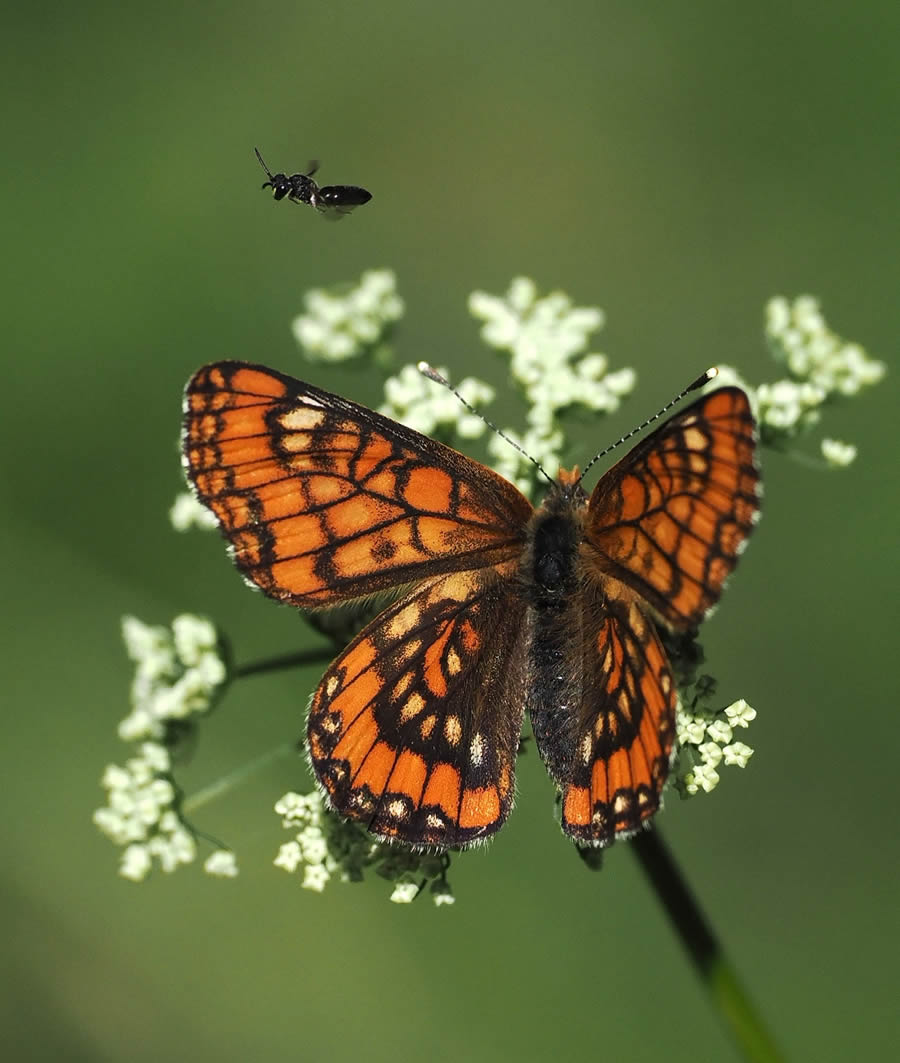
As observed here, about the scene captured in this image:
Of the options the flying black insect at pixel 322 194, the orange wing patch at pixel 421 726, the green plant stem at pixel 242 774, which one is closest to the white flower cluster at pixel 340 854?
the green plant stem at pixel 242 774

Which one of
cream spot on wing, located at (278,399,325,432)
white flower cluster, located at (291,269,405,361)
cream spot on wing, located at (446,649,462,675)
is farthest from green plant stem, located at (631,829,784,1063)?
white flower cluster, located at (291,269,405,361)

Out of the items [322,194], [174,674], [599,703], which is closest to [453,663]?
[599,703]

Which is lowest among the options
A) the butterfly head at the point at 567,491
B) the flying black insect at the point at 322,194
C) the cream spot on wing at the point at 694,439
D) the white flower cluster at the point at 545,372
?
the cream spot on wing at the point at 694,439

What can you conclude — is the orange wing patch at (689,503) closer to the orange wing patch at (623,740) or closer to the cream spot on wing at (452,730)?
the orange wing patch at (623,740)

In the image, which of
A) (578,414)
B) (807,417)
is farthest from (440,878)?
(807,417)

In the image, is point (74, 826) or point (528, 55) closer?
point (74, 826)

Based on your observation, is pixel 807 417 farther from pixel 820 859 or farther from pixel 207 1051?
pixel 207 1051
